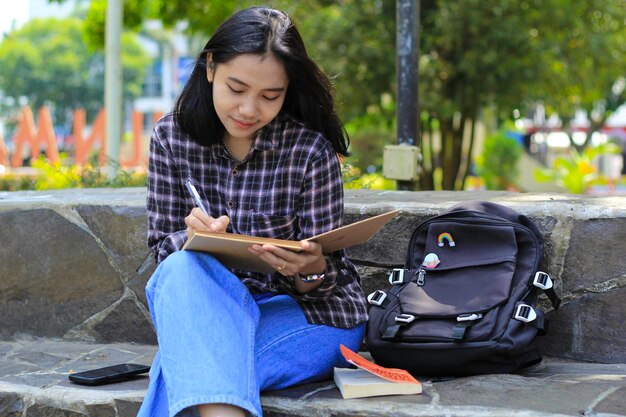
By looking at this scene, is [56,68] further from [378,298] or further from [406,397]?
[406,397]

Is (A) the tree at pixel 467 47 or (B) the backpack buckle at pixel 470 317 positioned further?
(A) the tree at pixel 467 47

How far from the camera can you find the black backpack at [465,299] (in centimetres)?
252

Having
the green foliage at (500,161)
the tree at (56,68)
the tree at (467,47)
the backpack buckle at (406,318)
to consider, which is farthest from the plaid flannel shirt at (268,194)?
the tree at (56,68)

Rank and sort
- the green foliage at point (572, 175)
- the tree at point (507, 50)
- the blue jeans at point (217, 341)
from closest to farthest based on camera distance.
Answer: the blue jeans at point (217, 341) < the tree at point (507, 50) < the green foliage at point (572, 175)

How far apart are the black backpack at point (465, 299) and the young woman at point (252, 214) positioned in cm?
13

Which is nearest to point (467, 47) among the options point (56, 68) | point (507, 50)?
point (507, 50)

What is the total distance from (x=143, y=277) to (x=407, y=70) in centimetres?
156

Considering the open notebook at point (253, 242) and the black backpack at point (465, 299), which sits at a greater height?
the open notebook at point (253, 242)

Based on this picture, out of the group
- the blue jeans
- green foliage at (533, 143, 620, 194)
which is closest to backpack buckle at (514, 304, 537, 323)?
the blue jeans

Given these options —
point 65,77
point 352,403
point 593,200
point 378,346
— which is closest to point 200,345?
point 352,403

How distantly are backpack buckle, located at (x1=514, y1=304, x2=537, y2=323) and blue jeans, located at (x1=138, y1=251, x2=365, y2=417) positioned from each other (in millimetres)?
525

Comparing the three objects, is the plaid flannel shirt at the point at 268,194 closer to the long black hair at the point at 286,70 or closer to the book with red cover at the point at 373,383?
the long black hair at the point at 286,70

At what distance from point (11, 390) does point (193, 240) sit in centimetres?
106

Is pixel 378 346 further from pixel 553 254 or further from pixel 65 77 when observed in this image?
pixel 65 77
